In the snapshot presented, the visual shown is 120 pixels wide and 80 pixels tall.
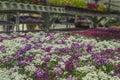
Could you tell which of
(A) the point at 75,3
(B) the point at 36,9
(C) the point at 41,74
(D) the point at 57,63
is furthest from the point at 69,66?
(A) the point at 75,3

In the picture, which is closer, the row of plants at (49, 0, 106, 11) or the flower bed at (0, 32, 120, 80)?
the flower bed at (0, 32, 120, 80)

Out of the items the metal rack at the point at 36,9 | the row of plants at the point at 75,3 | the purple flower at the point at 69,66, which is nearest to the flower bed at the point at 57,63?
the purple flower at the point at 69,66

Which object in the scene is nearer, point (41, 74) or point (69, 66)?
point (41, 74)

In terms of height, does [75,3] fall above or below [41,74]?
below

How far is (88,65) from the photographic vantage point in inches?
370

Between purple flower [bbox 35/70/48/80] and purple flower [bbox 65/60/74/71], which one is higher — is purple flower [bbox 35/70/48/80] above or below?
above

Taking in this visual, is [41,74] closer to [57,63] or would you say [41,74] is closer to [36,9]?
[57,63]

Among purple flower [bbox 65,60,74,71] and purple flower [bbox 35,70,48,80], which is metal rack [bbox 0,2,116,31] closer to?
purple flower [bbox 65,60,74,71]

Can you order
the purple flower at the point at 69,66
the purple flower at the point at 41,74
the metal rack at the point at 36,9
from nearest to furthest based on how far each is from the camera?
the purple flower at the point at 41,74, the purple flower at the point at 69,66, the metal rack at the point at 36,9

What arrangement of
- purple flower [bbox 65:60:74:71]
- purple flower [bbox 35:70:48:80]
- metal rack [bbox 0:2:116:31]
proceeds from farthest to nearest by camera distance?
metal rack [bbox 0:2:116:31] < purple flower [bbox 65:60:74:71] < purple flower [bbox 35:70:48:80]

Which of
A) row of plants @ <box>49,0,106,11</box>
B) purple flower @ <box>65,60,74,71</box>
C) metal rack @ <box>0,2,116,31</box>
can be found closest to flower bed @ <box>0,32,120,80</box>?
purple flower @ <box>65,60,74,71</box>

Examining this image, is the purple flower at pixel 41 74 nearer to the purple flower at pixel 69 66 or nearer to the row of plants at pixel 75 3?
the purple flower at pixel 69 66

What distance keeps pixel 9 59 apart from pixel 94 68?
94.0 inches

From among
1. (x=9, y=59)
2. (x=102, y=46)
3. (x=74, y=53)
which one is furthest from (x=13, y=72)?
(x=102, y=46)
